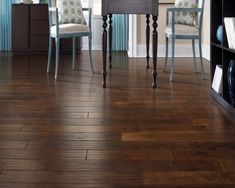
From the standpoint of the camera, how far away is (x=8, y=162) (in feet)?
6.82

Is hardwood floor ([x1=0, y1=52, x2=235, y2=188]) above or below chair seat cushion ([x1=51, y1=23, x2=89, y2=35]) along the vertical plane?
below

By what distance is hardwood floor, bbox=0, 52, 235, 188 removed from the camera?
1894 mm

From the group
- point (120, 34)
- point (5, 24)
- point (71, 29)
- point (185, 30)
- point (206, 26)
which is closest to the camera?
point (185, 30)

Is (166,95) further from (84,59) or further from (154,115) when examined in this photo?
(84,59)

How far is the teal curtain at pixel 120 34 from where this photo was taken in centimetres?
820

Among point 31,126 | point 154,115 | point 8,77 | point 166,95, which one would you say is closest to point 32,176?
point 31,126

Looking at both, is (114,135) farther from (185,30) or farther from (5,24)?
(5,24)

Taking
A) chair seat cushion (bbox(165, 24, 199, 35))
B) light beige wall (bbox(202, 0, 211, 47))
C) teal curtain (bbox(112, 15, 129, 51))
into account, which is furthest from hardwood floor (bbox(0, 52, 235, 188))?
teal curtain (bbox(112, 15, 129, 51))

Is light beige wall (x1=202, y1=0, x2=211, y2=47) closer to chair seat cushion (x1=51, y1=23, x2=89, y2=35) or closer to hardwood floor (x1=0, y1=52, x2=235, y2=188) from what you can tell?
hardwood floor (x1=0, y1=52, x2=235, y2=188)

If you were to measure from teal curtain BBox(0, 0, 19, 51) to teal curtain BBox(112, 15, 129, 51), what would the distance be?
1.73 metres

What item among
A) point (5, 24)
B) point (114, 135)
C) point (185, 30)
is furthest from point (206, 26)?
point (114, 135)

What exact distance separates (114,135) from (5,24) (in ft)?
19.8

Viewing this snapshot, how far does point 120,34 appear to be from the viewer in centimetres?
825

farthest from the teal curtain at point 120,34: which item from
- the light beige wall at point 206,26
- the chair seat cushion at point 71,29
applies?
Result: the chair seat cushion at point 71,29
